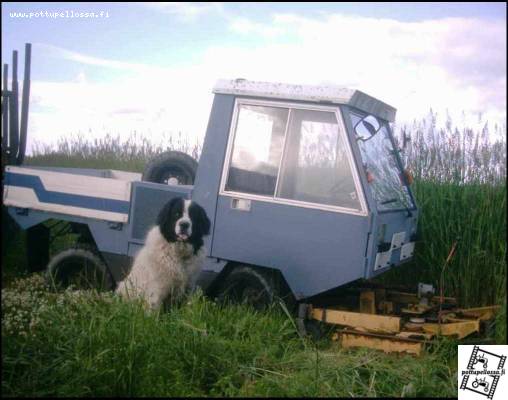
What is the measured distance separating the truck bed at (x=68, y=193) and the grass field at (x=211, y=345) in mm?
219

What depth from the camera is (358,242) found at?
461 centimetres

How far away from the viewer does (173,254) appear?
4898 millimetres

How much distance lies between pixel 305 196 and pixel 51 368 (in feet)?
7.79

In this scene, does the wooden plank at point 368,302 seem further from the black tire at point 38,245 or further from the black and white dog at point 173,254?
the black tire at point 38,245

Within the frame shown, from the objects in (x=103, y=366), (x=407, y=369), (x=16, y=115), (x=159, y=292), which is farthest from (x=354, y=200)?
(x=16, y=115)

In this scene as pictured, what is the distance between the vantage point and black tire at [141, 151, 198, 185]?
5789mm

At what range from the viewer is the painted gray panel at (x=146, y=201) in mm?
5270

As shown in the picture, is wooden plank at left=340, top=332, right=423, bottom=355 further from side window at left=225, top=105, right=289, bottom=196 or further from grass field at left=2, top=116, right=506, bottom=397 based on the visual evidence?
side window at left=225, top=105, right=289, bottom=196

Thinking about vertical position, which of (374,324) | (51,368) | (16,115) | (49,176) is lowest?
(51,368)

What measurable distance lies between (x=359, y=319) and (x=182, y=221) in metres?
1.67

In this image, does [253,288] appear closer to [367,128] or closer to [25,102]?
[367,128]

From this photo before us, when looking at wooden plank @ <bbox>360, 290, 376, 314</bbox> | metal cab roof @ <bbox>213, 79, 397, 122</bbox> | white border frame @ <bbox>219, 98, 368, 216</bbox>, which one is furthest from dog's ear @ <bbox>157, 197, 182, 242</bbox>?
wooden plank @ <bbox>360, 290, 376, 314</bbox>

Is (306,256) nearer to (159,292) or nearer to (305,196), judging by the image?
(305,196)

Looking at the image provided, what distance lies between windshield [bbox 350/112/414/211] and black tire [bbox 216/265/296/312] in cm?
110
